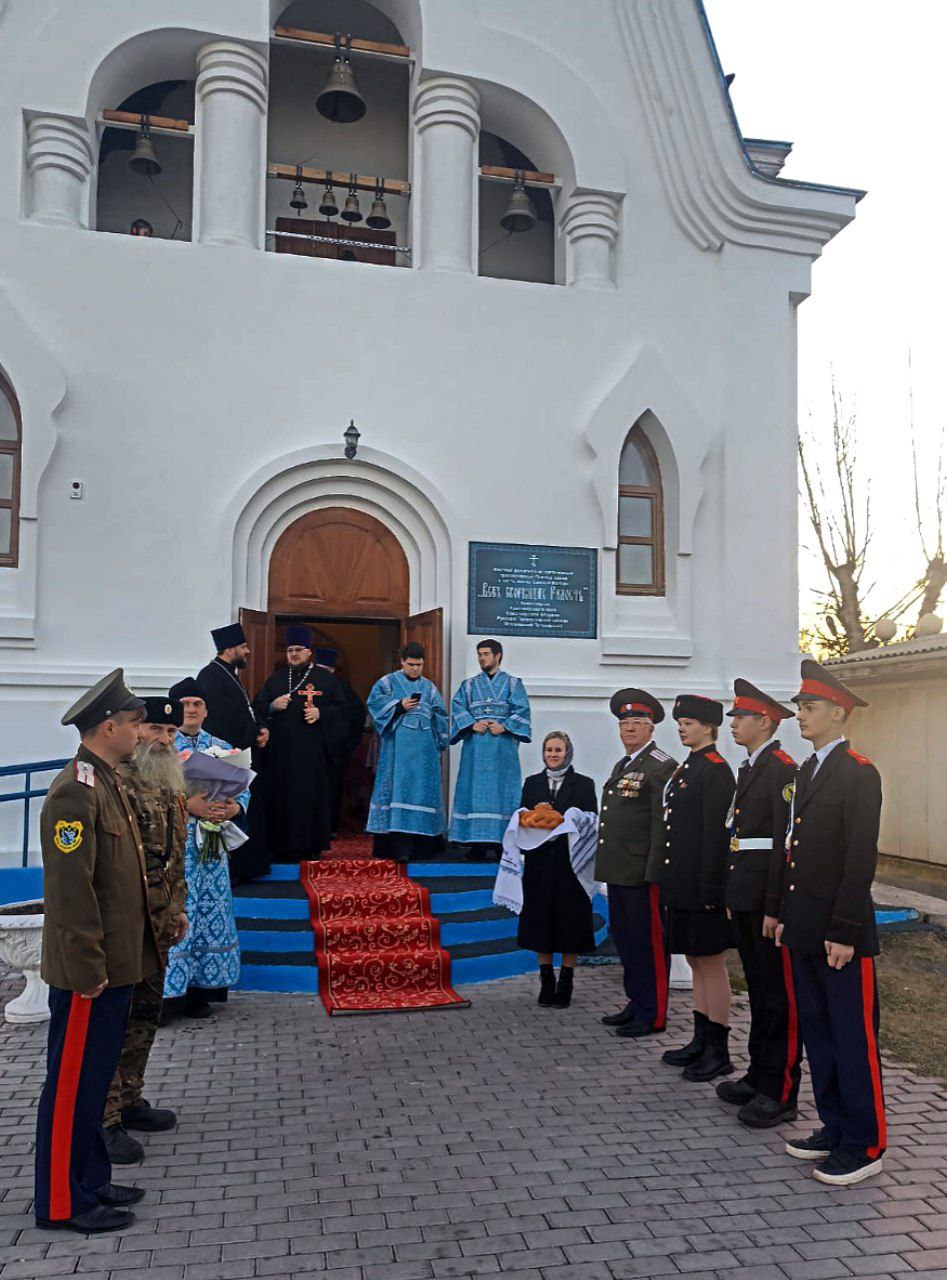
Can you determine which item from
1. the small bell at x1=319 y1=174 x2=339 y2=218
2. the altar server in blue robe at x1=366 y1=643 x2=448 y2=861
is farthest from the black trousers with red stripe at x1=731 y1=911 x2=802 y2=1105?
the small bell at x1=319 y1=174 x2=339 y2=218

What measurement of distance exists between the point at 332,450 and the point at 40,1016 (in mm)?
4974

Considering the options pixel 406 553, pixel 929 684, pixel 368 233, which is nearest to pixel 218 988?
pixel 406 553

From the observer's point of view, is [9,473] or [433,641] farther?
[433,641]

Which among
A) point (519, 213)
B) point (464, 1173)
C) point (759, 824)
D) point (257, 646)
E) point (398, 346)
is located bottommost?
point (464, 1173)

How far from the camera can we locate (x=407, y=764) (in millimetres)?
8227

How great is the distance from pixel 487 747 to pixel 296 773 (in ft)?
4.79

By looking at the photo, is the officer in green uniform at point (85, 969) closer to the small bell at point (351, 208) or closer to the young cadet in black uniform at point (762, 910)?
A: the young cadet in black uniform at point (762, 910)

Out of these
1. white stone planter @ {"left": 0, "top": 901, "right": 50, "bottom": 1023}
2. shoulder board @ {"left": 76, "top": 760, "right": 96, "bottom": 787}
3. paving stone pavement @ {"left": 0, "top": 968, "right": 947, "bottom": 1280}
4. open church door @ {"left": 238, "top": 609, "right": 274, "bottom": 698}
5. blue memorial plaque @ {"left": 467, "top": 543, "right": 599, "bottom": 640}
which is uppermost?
blue memorial plaque @ {"left": 467, "top": 543, "right": 599, "bottom": 640}

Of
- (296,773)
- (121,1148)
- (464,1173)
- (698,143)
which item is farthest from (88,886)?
(698,143)

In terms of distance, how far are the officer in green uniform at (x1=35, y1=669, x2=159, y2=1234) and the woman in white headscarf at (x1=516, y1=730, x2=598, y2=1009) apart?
3025 millimetres

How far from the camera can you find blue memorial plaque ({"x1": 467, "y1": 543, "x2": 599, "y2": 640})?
9.29 m

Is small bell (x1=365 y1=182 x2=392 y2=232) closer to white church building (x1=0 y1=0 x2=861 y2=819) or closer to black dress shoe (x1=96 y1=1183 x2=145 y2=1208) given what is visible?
white church building (x1=0 y1=0 x2=861 y2=819)

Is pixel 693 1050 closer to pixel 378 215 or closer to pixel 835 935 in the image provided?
pixel 835 935

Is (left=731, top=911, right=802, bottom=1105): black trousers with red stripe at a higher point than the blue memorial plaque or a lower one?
lower
